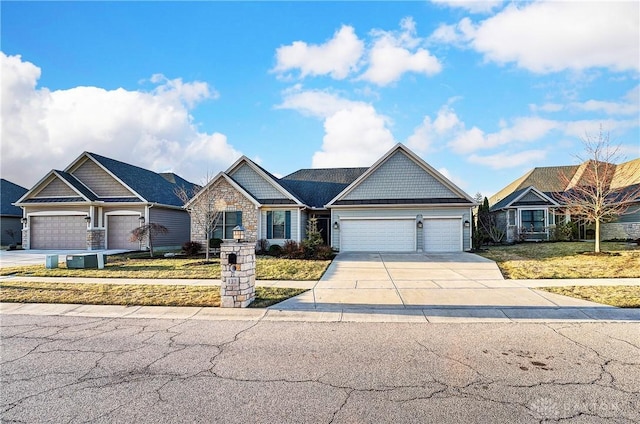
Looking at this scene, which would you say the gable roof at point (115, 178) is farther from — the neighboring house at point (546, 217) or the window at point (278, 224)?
the neighboring house at point (546, 217)

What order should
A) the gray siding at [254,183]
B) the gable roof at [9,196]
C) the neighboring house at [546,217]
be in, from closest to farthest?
the gray siding at [254,183]
the neighboring house at [546,217]
the gable roof at [9,196]

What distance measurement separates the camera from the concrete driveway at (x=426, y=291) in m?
7.92

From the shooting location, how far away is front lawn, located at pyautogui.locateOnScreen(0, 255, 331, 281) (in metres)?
12.2

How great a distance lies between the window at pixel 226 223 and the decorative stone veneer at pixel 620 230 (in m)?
25.0

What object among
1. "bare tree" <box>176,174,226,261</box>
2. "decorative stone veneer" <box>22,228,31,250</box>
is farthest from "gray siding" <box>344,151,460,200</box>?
"decorative stone veneer" <box>22,228,31,250</box>

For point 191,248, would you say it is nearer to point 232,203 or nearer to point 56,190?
point 232,203

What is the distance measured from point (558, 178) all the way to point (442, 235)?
16.8m

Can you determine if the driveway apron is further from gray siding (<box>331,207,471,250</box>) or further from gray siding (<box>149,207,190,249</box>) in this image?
Result: gray siding (<box>149,207,190,249</box>)

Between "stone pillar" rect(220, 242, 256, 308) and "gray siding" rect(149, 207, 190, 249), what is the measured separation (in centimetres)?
1618

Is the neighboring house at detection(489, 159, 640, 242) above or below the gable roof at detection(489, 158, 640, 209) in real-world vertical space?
below

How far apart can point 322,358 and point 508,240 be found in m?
24.0

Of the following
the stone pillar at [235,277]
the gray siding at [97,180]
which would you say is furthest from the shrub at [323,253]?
the gray siding at [97,180]

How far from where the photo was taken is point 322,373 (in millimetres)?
4453

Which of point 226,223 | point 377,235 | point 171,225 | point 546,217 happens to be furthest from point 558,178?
point 171,225
